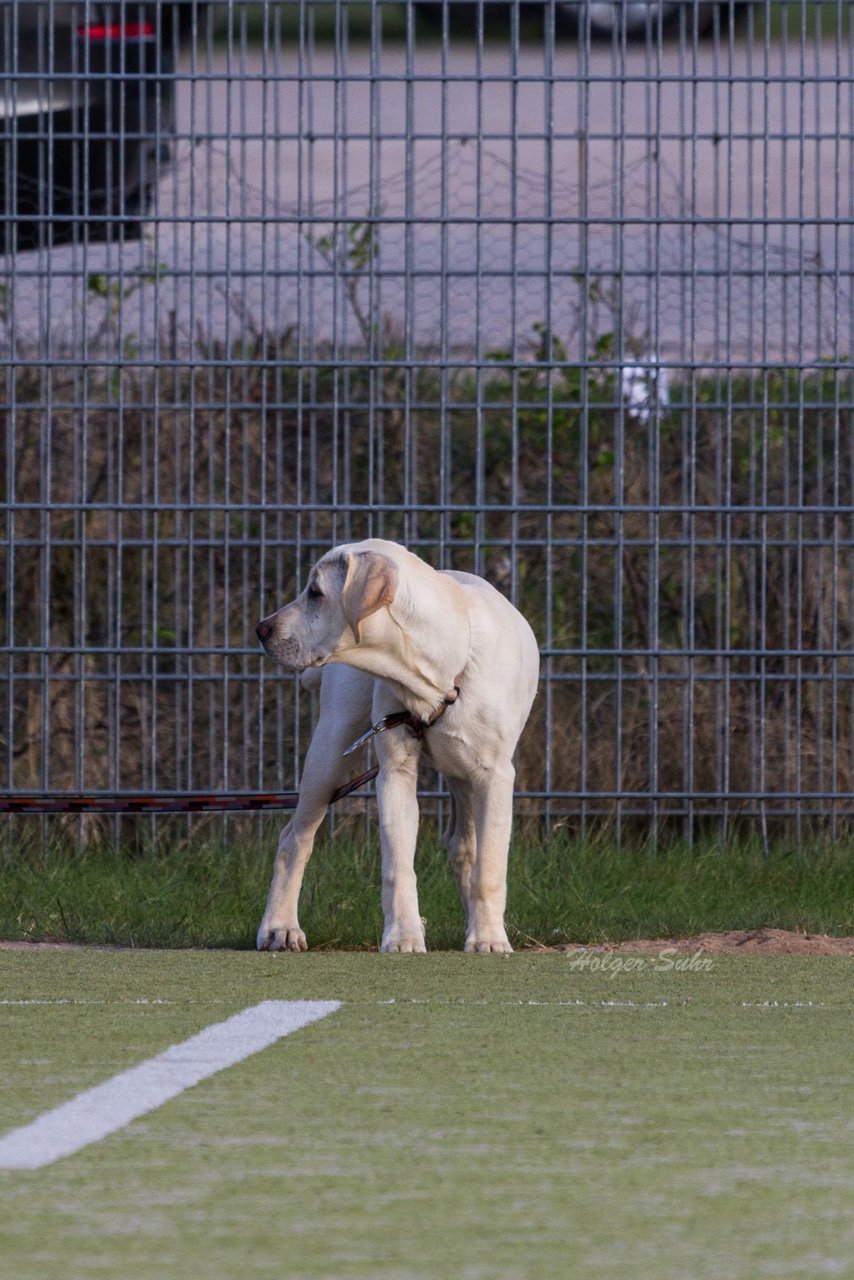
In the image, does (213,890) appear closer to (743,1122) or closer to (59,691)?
(59,691)

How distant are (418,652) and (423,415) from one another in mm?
3369

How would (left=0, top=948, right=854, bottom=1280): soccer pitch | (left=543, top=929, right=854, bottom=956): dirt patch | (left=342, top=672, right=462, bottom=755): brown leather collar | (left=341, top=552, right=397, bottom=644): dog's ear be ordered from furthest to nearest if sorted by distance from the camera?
(left=543, top=929, right=854, bottom=956): dirt patch → (left=342, top=672, right=462, bottom=755): brown leather collar → (left=341, top=552, right=397, bottom=644): dog's ear → (left=0, top=948, right=854, bottom=1280): soccer pitch

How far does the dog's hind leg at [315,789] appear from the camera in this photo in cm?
574

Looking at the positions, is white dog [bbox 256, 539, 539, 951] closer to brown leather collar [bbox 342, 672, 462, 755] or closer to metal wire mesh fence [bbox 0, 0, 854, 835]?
brown leather collar [bbox 342, 672, 462, 755]

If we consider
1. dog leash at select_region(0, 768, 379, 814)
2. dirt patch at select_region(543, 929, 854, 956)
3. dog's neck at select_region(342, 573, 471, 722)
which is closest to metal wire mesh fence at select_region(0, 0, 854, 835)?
dog leash at select_region(0, 768, 379, 814)

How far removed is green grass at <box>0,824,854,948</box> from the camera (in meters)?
6.09

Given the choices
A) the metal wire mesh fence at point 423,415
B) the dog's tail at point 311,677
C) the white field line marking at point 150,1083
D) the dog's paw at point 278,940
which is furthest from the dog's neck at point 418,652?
the metal wire mesh fence at point 423,415

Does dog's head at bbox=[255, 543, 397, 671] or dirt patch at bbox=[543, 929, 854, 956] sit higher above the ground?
dog's head at bbox=[255, 543, 397, 671]

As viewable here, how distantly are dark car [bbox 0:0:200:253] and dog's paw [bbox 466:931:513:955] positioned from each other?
3258 millimetres

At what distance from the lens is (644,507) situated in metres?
7.39

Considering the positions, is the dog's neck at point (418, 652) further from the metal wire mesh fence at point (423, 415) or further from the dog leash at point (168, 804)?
the metal wire mesh fence at point (423, 415)

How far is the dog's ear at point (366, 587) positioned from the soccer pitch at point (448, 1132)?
96 cm

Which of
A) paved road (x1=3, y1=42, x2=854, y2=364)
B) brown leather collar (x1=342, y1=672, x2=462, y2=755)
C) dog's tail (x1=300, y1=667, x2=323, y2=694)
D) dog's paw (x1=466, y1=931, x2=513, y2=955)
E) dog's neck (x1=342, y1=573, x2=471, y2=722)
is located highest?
paved road (x1=3, y1=42, x2=854, y2=364)

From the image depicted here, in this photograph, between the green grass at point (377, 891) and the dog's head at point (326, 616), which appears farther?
the green grass at point (377, 891)
